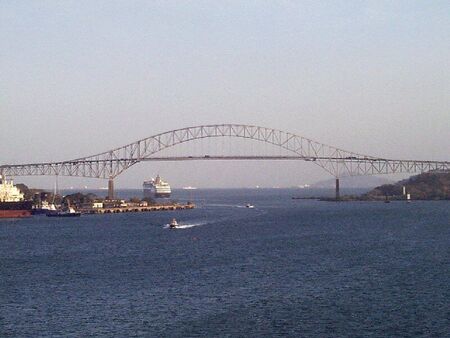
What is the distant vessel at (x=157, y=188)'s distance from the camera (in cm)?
15088

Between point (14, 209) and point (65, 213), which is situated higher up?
point (14, 209)

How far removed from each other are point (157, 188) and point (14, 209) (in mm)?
77867

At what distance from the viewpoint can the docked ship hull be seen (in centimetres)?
7269

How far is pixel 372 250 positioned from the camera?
38.9 m

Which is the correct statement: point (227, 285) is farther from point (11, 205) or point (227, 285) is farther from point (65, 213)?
point (65, 213)

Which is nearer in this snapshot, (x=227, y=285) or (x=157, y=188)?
(x=227, y=285)

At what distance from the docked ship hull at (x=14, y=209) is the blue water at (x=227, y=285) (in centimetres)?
2506

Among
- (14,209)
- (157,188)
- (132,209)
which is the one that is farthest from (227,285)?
(157,188)

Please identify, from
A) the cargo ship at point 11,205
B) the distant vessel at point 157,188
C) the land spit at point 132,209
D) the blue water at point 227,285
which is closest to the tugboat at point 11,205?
the cargo ship at point 11,205

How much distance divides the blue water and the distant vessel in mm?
101612

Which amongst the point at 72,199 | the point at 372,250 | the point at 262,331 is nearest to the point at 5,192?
the point at 72,199

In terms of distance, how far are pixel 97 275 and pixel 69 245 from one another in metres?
13.7

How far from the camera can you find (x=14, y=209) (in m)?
73.6

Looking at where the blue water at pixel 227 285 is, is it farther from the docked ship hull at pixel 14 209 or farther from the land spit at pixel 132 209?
the land spit at pixel 132 209
